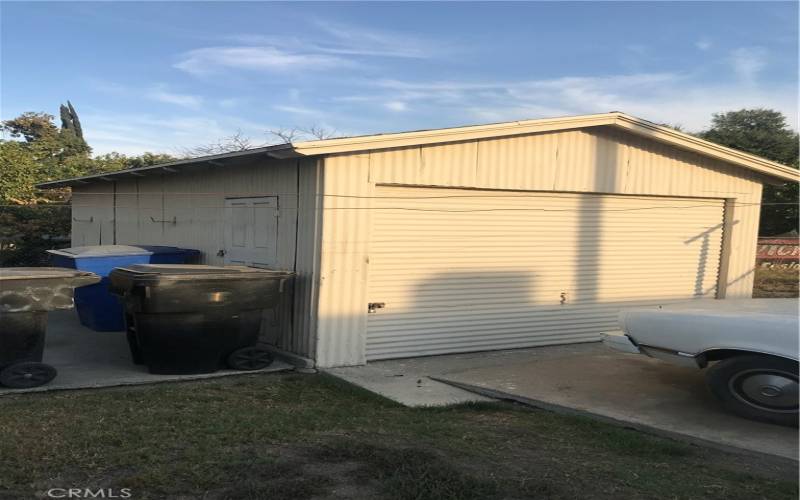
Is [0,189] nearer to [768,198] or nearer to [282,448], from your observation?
[282,448]

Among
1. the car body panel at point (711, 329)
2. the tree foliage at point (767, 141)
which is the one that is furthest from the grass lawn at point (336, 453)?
the tree foliage at point (767, 141)

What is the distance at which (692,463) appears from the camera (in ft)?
14.9

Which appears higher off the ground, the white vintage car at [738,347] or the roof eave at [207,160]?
the roof eave at [207,160]

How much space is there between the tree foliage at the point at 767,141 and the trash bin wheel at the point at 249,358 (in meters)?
20.1


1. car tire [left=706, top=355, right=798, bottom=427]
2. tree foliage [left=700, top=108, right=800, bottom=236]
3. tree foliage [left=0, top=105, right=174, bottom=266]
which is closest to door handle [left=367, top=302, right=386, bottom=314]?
car tire [left=706, top=355, right=798, bottom=427]

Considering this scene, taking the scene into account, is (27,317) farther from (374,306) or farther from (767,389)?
(767,389)

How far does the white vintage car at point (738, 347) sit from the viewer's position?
5.17 meters

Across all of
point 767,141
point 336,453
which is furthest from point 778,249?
point 336,453

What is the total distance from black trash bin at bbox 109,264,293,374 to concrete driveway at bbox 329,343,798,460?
112 centimetres

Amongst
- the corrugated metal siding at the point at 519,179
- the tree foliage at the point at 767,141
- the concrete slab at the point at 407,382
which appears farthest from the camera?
the tree foliage at the point at 767,141

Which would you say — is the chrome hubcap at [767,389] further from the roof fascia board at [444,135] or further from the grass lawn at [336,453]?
the roof fascia board at [444,135]

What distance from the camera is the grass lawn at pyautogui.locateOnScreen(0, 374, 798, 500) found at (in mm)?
3842

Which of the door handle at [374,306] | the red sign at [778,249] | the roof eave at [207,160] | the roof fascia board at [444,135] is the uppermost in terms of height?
the roof fascia board at [444,135]

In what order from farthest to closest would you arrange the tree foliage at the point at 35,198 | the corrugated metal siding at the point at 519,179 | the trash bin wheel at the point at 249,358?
the tree foliage at the point at 35,198
the corrugated metal siding at the point at 519,179
the trash bin wheel at the point at 249,358
